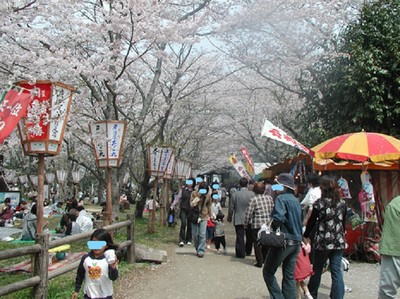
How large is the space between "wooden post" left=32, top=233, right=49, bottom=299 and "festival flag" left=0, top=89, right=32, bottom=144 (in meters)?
1.57

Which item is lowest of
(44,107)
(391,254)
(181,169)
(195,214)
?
(195,214)

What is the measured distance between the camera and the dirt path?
6.73 m

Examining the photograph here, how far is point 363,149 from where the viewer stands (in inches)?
336

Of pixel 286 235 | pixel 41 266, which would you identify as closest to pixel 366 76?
pixel 286 235

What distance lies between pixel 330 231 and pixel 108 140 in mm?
5511

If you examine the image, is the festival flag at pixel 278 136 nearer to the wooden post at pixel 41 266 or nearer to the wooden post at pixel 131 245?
the wooden post at pixel 131 245

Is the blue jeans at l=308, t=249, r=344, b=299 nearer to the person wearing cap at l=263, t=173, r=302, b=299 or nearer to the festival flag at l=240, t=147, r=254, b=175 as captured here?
the person wearing cap at l=263, t=173, r=302, b=299

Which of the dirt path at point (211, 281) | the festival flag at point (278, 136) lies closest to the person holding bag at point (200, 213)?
the dirt path at point (211, 281)

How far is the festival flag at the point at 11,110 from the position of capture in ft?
16.4

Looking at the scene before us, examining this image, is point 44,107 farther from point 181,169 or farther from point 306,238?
point 181,169

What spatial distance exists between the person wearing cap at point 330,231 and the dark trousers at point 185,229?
19.4 ft

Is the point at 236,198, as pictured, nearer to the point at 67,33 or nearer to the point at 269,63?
the point at 67,33

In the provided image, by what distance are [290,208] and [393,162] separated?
16.3 feet

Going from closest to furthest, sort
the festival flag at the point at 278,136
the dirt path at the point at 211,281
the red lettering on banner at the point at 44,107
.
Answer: the dirt path at the point at 211,281 < the red lettering on banner at the point at 44,107 < the festival flag at the point at 278,136
